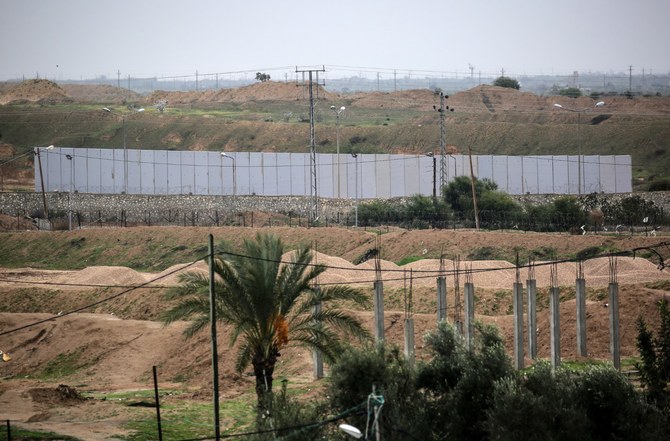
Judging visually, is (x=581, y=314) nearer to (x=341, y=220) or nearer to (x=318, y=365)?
(x=318, y=365)

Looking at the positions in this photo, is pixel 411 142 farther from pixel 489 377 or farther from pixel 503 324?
pixel 489 377

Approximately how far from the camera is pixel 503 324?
42.9 meters

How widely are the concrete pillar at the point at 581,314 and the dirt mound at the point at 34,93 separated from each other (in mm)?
123224

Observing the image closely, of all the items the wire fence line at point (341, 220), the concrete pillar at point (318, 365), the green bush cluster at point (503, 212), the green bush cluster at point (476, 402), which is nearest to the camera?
the green bush cluster at point (476, 402)

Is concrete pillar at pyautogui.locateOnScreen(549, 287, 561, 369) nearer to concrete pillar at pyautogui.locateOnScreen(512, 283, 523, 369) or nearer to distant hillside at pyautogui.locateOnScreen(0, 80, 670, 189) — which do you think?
concrete pillar at pyautogui.locateOnScreen(512, 283, 523, 369)

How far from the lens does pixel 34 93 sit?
161 metres

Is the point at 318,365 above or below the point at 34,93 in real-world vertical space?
below

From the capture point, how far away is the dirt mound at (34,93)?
155m

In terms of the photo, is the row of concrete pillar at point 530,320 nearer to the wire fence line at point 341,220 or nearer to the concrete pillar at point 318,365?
the concrete pillar at point 318,365

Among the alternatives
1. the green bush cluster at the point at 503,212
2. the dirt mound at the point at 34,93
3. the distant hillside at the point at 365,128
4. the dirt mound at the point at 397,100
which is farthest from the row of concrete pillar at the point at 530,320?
the dirt mound at the point at 34,93

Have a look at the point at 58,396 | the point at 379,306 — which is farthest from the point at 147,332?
the point at 379,306

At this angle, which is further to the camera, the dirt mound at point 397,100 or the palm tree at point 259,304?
the dirt mound at point 397,100

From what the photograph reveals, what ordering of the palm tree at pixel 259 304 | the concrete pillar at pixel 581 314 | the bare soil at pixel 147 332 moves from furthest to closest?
the concrete pillar at pixel 581 314 → the bare soil at pixel 147 332 → the palm tree at pixel 259 304

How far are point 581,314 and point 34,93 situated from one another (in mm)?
134249
